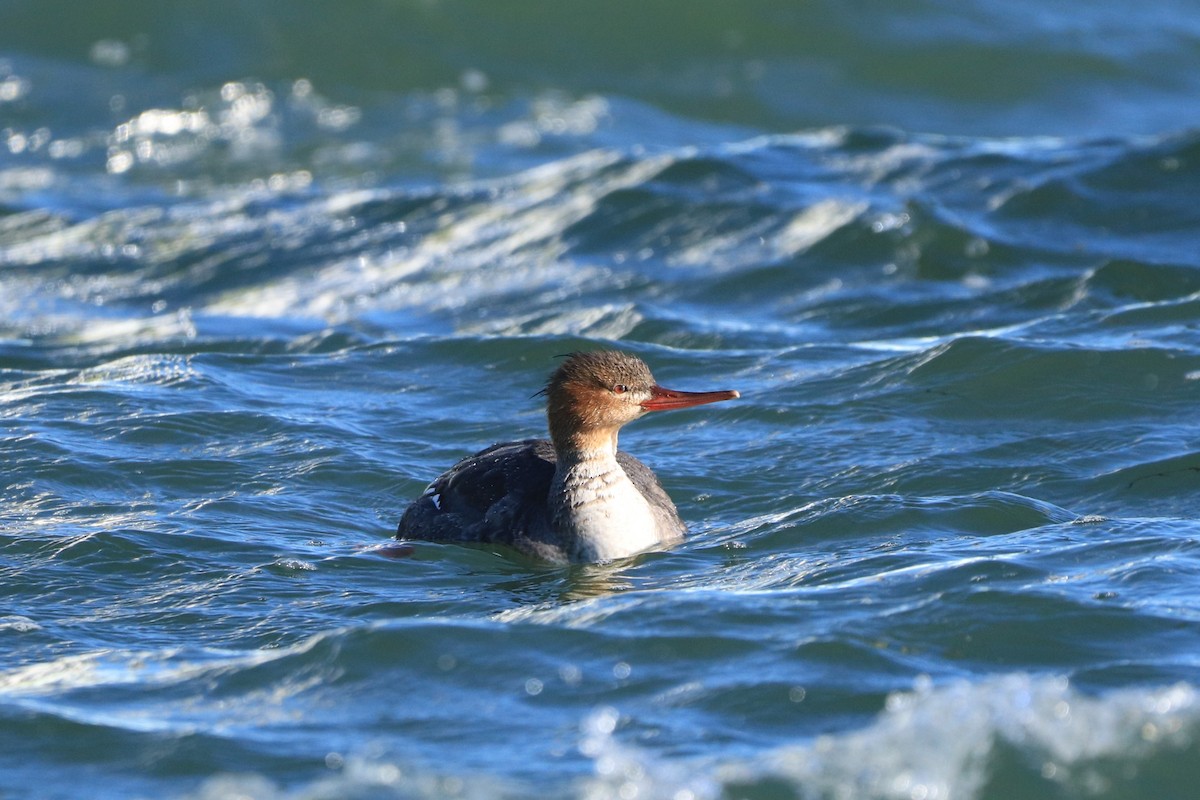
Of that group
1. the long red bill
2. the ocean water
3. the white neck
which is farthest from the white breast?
the long red bill

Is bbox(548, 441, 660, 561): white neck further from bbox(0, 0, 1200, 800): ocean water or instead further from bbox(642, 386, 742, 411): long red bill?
bbox(642, 386, 742, 411): long red bill

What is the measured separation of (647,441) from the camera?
9266 millimetres

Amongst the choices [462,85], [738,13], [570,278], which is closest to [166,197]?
[462,85]

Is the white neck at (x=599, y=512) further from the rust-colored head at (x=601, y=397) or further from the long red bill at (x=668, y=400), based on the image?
the long red bill at (x=668, y=400)

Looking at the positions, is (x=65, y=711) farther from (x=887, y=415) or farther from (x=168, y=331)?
(x=168, y=331)

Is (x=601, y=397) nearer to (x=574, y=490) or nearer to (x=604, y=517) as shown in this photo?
(x=574, y=490)

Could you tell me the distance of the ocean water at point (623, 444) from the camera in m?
5.08

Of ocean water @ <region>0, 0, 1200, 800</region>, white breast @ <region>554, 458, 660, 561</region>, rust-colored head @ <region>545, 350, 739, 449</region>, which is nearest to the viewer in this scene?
ocean water @ <region>0, 0, 1200, 800</region>

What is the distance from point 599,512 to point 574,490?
16 centimetres

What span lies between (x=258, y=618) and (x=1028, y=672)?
2.82m

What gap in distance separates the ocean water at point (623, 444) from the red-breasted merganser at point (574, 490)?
0.45 feet

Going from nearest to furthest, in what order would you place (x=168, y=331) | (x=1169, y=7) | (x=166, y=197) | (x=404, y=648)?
1. (x=404, y=648)
2. (x=168, y=331)
3. (x=166, y=197)
4. (x=1169, y=7)

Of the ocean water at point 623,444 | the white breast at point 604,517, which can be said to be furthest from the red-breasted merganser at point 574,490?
the ocean water at point 623,444

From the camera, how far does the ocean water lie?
5.08 meters
